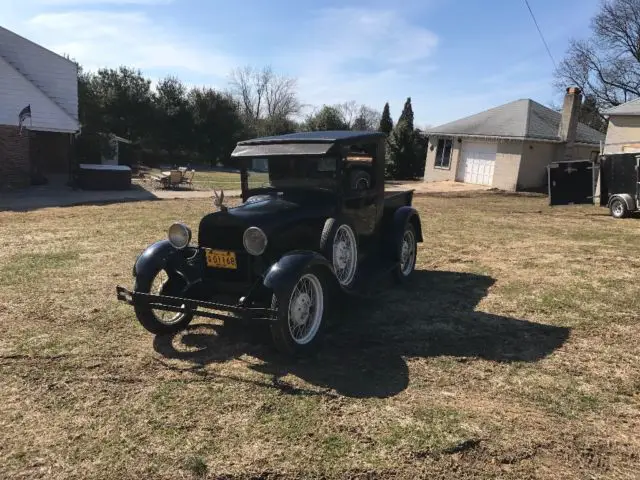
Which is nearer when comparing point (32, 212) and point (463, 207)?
point (32, 212)

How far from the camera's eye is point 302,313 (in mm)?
4320

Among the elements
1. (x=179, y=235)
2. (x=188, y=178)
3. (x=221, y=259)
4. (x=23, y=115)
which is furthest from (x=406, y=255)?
(x=23, y=115)

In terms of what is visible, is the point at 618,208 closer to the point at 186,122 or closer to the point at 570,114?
the point at 570,114

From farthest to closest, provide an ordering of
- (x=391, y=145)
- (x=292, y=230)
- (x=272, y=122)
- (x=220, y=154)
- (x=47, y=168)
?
(x=272, y=122) → (x=220, y=154) → (x=391, y=145) → (x=47, y=168) → (x=292, y=230)

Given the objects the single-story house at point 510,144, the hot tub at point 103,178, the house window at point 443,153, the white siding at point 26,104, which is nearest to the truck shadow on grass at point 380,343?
the hot tub at point 103,178

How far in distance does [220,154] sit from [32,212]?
1040 inches

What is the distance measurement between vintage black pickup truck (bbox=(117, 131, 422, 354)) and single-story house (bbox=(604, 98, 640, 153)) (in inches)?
709

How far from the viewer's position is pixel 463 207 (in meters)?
16.6

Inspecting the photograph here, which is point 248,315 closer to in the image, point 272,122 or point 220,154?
point 220,154

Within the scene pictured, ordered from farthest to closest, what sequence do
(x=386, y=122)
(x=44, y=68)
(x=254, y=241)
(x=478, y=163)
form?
(x=386, y=122) < (x=478, y=163) < (x=44, y=68) < (x=254, y=241)

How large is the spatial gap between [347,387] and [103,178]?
706 inches

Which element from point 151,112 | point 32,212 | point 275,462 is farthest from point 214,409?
point 151,112

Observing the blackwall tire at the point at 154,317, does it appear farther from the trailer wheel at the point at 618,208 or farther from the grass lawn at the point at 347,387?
the trailer wheel at the point at 618,208

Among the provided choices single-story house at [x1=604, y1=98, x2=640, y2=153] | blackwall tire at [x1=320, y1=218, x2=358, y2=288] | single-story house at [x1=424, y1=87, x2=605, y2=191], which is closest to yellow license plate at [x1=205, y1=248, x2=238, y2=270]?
blackwall tire at [x1=320, y1=218, x2=358, y2=288]
